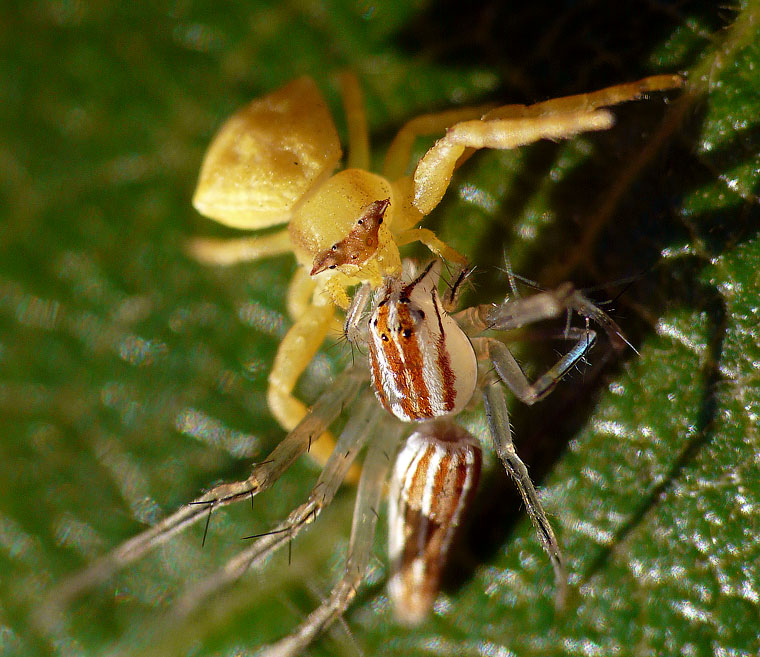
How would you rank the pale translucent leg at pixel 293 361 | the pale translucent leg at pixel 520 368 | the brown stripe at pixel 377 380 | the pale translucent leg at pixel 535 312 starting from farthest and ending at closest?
the pale translucent leg at pixel 293 361, the brown stripe at pixel 377 380, the pale translucent leg at pixel 520 368, the pale translucent leg at pixel 535 312

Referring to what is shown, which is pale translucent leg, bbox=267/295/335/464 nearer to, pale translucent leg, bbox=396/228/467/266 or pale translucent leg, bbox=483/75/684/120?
pale translucent leg, bbox=396/228/467/266

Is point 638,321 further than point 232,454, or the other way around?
point 232,454

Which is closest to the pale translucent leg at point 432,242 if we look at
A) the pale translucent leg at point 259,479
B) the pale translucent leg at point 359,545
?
the pale translucent leg at point 259,479

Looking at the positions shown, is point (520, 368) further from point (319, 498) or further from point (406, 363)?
point (319, 498)

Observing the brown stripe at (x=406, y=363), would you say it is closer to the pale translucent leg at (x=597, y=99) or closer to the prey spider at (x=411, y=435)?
the prey spider at (x=411, y=435)

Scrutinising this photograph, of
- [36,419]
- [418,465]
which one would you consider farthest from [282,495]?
[36,419]

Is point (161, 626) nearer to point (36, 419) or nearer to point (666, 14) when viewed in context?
point (36, 419)
